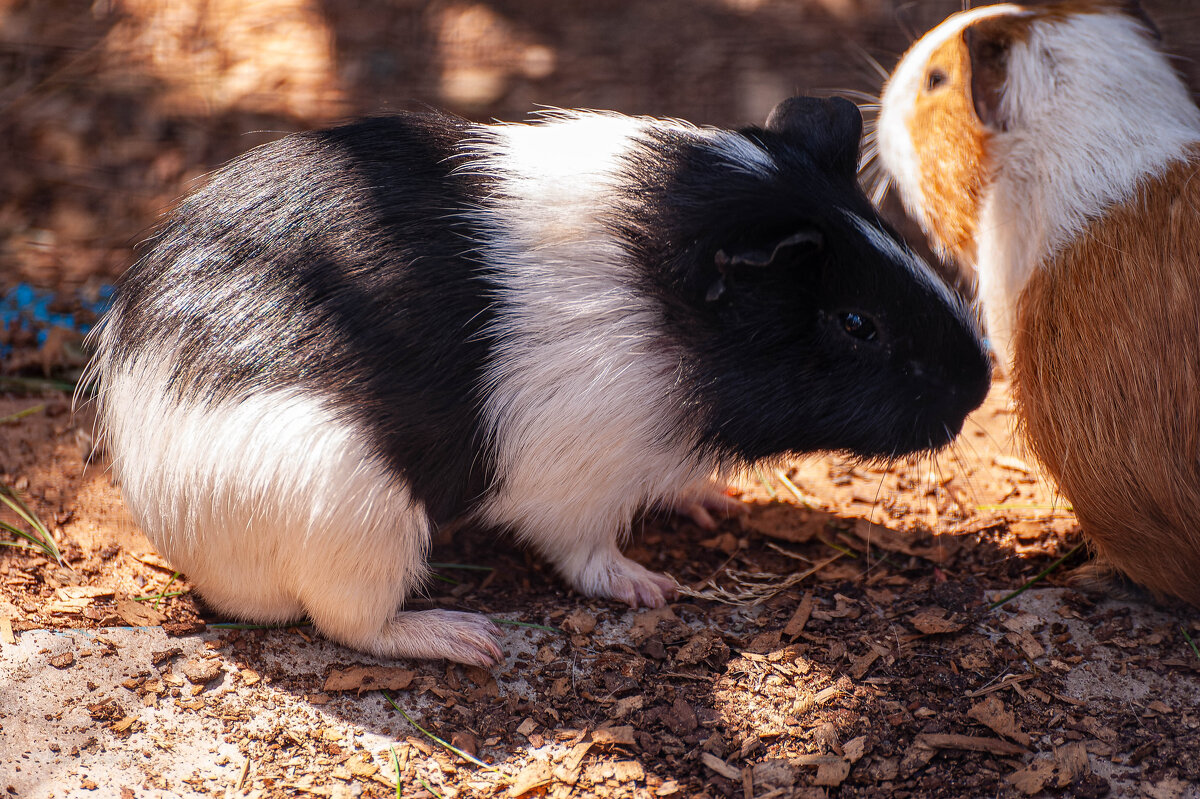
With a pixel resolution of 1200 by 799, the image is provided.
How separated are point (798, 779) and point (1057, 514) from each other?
1944 millimetres

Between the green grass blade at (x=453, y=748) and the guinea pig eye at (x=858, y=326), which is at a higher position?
the guinea pig eye at (x=858, y=326)

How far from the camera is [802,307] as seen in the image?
3164mm

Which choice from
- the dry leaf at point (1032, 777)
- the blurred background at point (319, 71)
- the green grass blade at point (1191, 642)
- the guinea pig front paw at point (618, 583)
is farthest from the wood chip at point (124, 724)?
the green grass blade at point (1191, 642)

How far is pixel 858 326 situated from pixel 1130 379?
37.2 inches

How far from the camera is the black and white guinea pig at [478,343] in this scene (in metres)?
3.01

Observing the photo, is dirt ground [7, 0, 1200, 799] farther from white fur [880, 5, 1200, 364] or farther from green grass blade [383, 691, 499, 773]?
white fur [880, 5, 1200, 364]

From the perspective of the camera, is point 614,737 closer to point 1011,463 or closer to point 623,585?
point 623,585

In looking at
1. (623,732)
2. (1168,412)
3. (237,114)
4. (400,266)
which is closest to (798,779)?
(623,732)

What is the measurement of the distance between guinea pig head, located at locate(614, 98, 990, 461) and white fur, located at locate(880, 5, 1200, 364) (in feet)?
2.19

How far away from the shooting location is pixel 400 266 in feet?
10.1

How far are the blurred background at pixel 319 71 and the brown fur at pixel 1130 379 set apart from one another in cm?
272

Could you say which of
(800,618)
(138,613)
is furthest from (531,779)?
(138,613)

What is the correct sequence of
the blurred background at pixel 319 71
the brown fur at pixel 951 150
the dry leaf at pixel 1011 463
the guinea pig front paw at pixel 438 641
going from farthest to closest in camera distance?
the blurred background at pixel 319 71 → the dry leaf at pixel 1011 463 → the brown fur at pixel 951 150 → the guinea pig front paw at pixel 438 641

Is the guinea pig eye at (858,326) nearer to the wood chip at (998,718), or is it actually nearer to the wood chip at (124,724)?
the wood chip at (998,718)
